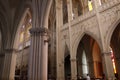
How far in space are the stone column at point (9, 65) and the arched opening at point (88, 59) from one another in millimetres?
9667

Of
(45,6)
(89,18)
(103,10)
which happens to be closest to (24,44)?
(89,18)

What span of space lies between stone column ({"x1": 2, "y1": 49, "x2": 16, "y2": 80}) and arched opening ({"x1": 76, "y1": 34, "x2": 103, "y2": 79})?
9667 millimetres

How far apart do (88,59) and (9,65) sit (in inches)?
406

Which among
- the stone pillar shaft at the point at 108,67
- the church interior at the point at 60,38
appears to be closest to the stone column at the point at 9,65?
the church interior at the point at 60,38

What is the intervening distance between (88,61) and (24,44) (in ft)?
39.4

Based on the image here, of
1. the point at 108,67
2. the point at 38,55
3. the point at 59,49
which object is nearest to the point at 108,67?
the point at 108,67

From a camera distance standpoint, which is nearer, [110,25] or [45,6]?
[45,6]

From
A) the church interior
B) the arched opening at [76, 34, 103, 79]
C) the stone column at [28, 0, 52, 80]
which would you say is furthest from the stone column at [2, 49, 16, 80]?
the arched opening at [76, 34, 103, 79]

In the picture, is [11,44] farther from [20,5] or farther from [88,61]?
[88,61]

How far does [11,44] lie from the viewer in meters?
10.0

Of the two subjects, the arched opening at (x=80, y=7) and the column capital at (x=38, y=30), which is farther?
the arched opening at (x=80, y=7)

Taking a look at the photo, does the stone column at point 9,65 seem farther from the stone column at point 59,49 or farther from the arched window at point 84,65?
the arched window at point 84,65

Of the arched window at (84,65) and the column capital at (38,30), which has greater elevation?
the column capital at (38,30)

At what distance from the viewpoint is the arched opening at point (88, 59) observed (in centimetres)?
1688
